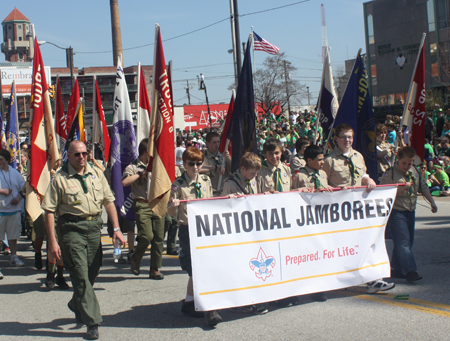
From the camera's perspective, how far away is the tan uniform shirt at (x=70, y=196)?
523cm

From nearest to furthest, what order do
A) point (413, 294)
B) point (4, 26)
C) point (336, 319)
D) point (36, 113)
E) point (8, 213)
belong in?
point (336, 319), point (413, 294), point (36, 113), point (8, 213), point (4, 26)

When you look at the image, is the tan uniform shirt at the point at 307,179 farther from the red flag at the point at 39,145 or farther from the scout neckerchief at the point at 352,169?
the red flag at the point at 39,145

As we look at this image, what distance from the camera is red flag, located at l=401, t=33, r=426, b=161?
735 cm

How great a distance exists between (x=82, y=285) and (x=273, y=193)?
6.91ft

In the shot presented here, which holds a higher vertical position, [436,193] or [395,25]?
[395,25]

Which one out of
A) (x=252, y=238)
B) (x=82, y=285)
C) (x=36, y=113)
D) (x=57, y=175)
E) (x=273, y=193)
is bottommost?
(x=82, y=285)

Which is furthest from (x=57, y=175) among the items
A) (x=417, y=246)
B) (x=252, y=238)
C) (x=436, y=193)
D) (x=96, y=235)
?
(x=436, y=193)

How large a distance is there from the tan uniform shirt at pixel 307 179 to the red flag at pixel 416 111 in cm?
202

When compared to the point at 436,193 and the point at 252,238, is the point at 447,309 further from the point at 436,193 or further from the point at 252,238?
the point at 436,193

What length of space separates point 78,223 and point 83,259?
367mm

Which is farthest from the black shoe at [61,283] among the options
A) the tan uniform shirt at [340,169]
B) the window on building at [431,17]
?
the window on building at [431,17]

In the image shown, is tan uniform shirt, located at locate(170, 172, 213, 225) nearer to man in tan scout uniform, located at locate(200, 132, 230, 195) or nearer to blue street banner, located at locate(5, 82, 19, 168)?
man in tan scout uniform, located at locate(200, 132, 230, 195)

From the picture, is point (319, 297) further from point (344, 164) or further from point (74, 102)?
point (74, 102)

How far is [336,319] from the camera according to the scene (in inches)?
197
